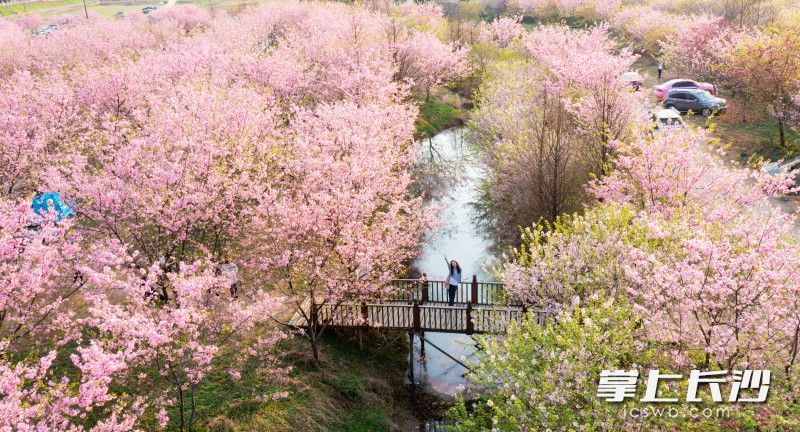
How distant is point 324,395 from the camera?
60.3 feet

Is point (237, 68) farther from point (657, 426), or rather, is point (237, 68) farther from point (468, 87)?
point (657, 426)

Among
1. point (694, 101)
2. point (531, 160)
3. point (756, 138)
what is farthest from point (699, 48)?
point (531, 160)

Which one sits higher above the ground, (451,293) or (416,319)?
(451,293)

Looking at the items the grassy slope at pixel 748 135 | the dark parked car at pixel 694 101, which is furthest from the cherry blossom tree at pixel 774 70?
the dark parked car at pixel 694 101

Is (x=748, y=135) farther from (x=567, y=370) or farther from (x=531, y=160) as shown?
(x=567, y=370)

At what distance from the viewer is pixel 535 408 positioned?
11.1 meters

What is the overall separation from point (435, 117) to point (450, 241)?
22.0 m

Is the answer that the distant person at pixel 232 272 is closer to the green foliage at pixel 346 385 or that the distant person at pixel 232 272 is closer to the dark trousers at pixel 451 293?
the green foliage at pixel 346 385

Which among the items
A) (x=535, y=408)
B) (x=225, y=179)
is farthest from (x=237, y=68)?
(x=535, y=408)

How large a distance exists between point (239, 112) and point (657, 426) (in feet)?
70.1

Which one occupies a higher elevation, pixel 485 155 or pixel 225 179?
pixel 225 179

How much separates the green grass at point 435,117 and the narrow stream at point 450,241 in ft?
2.73

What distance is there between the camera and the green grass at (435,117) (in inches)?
1925

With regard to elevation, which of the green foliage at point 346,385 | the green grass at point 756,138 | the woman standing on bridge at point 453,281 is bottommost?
the green foliage at point 346,385
